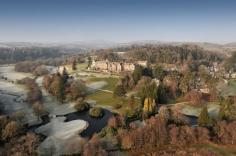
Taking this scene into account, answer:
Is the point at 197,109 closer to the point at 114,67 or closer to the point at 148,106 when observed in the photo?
the point at 148,106

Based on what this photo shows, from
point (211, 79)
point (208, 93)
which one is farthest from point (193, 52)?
point (208, 93)

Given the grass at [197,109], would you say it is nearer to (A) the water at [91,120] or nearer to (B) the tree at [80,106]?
(A) the water at [91,120]

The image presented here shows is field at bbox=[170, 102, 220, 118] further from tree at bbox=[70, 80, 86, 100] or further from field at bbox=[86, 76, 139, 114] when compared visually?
tree at bbox=[70, 80, 86, 100]

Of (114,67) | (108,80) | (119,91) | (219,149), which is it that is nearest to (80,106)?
(119,91)

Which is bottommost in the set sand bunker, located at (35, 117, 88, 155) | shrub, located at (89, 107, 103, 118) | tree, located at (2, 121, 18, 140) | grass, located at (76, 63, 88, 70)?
sand bunker, located at (35, 117, 88, 155)

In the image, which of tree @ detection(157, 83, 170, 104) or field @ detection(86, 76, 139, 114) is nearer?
field @ detection(86, 76, 139, 114)

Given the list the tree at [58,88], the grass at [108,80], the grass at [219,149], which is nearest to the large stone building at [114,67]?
the grass at [108,80]

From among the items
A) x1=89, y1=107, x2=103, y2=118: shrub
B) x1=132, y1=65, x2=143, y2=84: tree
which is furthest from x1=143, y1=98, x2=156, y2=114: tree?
x1=132, y1=65, x2=143, y2=84: tree
